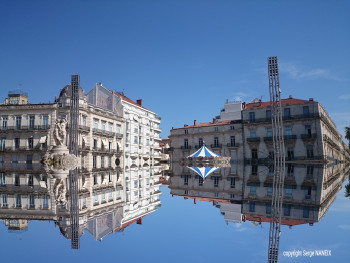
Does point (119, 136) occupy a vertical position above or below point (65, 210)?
above

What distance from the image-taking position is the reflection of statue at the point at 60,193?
11.6 metres

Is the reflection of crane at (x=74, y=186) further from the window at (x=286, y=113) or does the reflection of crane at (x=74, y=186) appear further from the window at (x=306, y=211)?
the window at (x=286, y=113)

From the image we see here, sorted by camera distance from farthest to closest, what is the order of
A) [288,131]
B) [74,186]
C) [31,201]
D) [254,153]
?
[254,153]
[288,131]
[74,186]
[31,201]

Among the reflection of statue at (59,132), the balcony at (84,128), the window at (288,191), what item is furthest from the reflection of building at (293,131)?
the reflection of statue at (59,132)

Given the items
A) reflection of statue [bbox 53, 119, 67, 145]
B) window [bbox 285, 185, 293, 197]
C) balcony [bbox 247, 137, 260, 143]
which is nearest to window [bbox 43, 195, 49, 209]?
window [bbox 285, 185, 293, 197]

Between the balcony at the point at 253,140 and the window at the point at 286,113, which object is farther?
the balcony at the point at 253,140

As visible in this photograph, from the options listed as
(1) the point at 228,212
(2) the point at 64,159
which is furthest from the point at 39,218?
(2) the point at 64,159

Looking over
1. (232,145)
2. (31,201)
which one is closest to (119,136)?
(232,145)

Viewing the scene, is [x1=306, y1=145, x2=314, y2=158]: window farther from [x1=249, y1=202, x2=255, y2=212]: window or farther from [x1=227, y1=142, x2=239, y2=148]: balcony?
[x1=249, y1=202, x2=255, y2=212]: window

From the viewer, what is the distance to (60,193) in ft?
42.7

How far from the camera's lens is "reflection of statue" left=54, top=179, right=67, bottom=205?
11.6 meters

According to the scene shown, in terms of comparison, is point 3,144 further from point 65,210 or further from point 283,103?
point 283,103

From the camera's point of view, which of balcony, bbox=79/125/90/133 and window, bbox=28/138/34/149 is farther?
window, bbox=28/138/34/149

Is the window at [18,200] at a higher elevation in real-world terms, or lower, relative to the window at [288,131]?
lower
